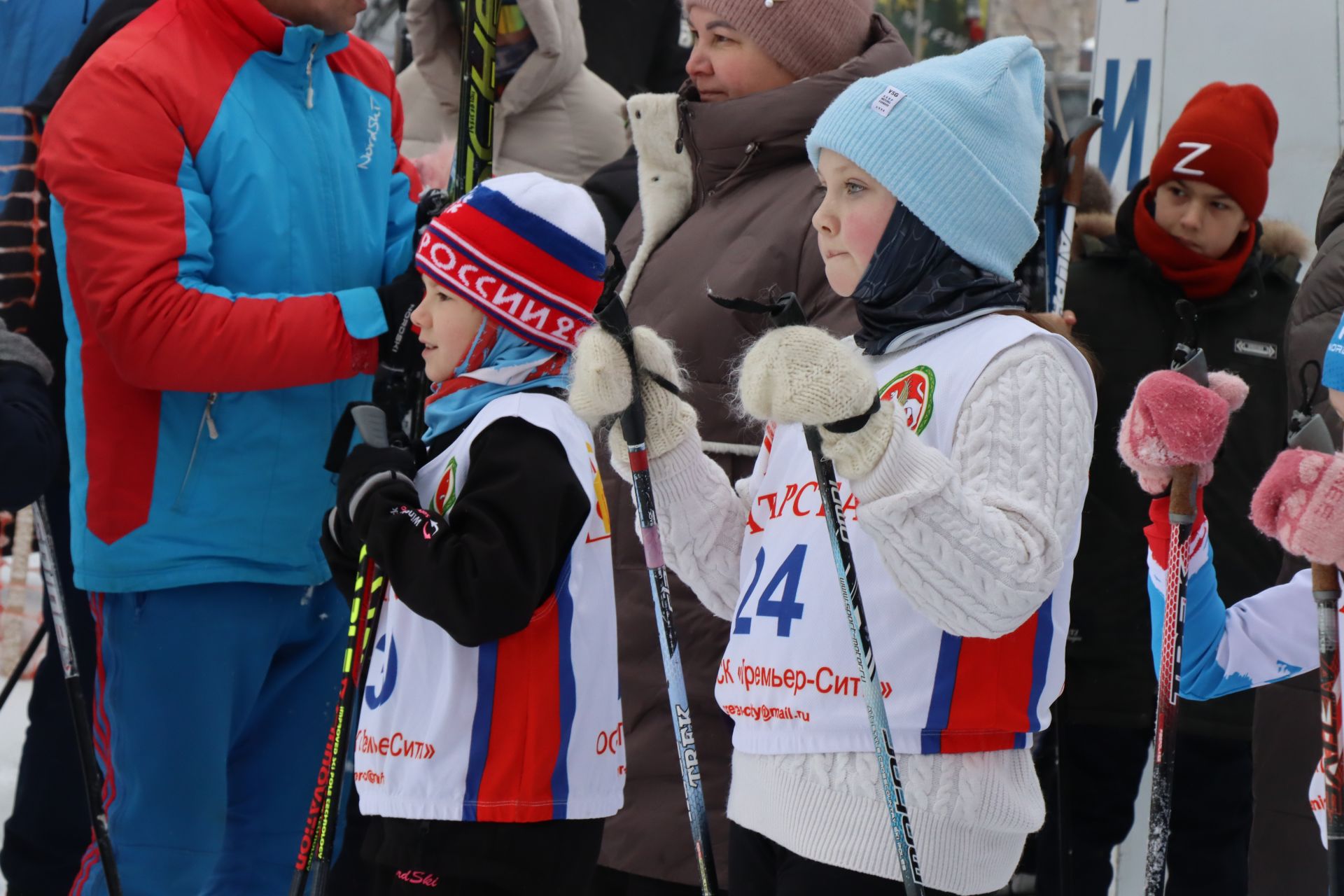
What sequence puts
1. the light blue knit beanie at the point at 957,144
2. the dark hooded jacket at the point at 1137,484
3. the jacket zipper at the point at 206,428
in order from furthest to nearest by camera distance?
the dark hooded jacket at the point at 1137,484
the jacket zipper at the point at 206,428
the light blue knit beanie at the point at 957,144

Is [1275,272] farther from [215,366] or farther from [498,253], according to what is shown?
[215,366]

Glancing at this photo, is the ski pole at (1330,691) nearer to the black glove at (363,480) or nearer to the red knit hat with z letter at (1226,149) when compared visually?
the black glove at (363,480)

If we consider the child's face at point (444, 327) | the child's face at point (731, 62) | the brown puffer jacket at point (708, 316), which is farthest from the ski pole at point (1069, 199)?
the child's face at point (444, 327)

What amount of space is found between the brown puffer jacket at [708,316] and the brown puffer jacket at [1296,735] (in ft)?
3.61

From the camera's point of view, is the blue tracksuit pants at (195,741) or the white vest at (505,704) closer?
the white vest at (505,704)

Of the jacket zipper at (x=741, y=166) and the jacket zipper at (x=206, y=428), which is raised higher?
the jacket zipper at (x=741, y=166)

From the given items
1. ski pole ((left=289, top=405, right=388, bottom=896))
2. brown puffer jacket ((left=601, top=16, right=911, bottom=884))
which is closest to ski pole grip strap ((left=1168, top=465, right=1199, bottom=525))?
brown puffer jacket ((left=601, top=16, right=911, bottom=884))

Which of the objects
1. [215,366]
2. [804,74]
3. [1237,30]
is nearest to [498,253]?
[215,366]

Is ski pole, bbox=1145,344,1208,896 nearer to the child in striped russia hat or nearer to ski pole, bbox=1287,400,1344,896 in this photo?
ski pole, bbox=1287,400,1344,896

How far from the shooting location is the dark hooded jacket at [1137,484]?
3.93 meters

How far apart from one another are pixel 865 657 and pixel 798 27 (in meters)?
1.67

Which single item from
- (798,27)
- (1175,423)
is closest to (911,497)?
(1175,423)

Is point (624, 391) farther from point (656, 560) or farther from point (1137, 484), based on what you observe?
point (1137, 484)

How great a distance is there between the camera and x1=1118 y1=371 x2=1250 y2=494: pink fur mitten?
2.35 metres
